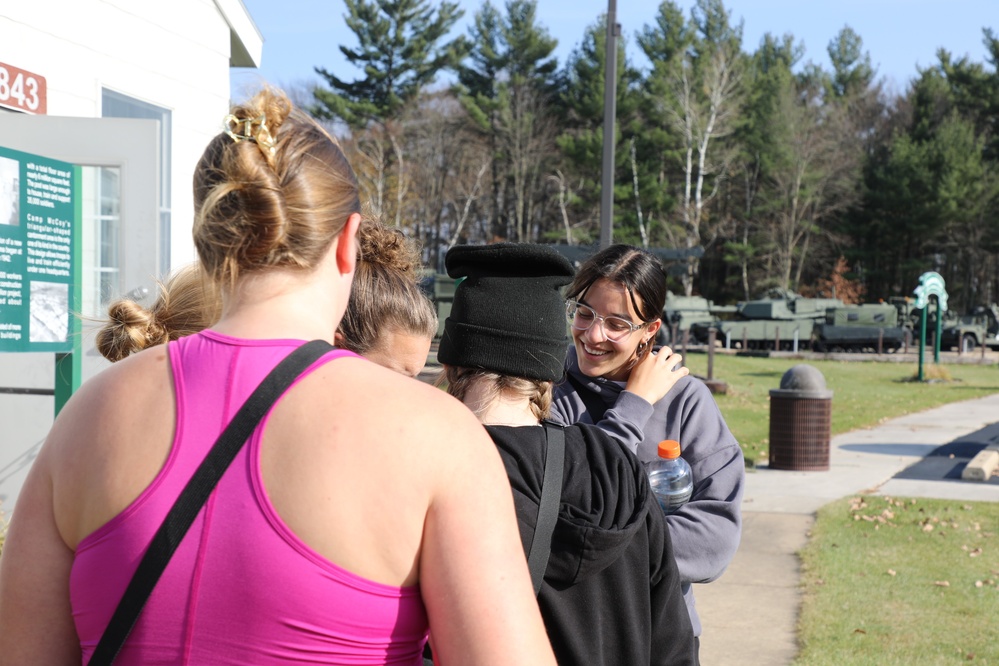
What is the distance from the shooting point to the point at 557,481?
1.78 meters

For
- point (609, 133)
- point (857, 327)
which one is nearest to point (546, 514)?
point (609, 133)

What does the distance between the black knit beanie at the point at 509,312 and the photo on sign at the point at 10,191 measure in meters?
3.77

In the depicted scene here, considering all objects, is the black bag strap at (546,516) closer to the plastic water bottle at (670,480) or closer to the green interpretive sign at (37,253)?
the plastic water bottle at (670,480)

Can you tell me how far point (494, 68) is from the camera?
5597cm

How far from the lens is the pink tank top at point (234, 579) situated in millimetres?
1307

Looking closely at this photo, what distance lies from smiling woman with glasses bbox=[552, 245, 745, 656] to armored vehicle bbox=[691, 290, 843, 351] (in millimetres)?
32919

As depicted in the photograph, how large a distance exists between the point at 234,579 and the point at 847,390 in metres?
22.1

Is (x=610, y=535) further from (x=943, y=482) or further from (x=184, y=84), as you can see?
(x=943, y=482)

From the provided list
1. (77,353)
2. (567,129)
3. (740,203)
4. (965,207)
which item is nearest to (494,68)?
(567,129)

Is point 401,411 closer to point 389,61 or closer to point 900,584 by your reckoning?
point 900,584

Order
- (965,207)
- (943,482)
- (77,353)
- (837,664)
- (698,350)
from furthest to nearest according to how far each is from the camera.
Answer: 1. (965,207)
2. (698,350)
3. (943,482)
4. (77,353)
5. (837,664)

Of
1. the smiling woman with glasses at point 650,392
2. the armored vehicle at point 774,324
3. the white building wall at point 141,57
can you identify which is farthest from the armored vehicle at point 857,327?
the smiling woman with glasses at point 650,392

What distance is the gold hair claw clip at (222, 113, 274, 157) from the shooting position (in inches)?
57.7

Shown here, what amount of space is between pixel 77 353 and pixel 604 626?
4.54m
